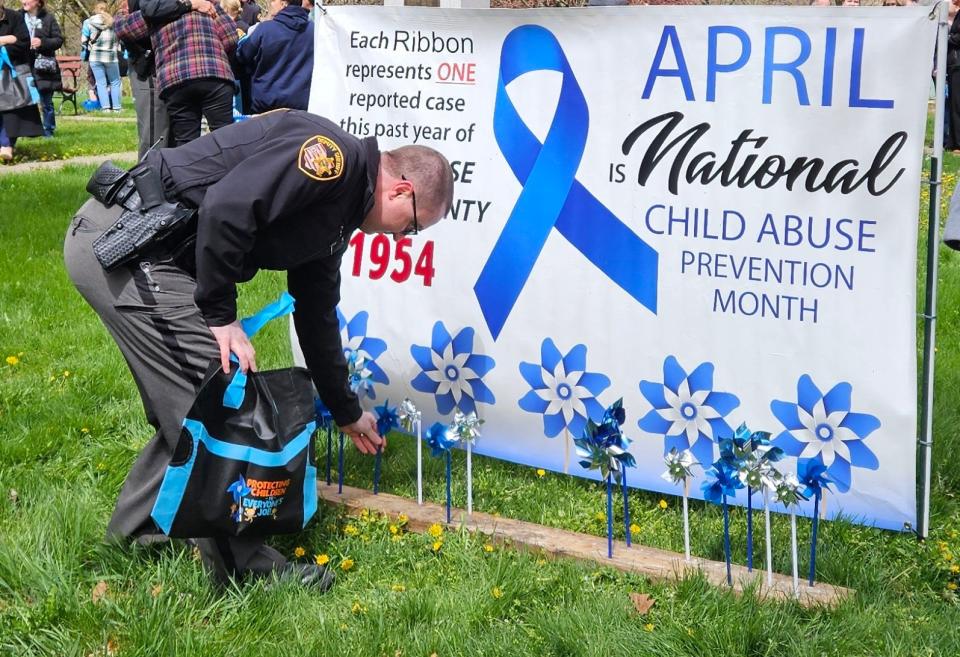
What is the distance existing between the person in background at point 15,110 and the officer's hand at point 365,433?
392 inches

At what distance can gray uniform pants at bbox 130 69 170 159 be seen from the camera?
911 cm

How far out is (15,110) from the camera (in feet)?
40.5

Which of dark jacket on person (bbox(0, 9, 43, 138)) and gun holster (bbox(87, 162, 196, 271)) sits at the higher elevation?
dark jacket on person (bbox(0, 9, 43, 138))

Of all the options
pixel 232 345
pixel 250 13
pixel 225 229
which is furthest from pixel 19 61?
pixel 225 229

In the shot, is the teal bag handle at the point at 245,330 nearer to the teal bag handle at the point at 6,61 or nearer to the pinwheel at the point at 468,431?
the pinwheel at the point at 468,431

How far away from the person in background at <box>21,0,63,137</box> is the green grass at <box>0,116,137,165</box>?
37 centimetres

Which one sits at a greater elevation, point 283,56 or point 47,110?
point 47,110

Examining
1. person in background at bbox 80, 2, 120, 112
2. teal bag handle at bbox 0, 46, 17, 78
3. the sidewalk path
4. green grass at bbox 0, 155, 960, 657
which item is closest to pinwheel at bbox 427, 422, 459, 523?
green grass at bbox 0, 155, 960, 657

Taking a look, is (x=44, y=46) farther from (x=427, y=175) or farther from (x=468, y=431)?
(x=427, y=175)

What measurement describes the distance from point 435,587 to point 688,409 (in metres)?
1.09

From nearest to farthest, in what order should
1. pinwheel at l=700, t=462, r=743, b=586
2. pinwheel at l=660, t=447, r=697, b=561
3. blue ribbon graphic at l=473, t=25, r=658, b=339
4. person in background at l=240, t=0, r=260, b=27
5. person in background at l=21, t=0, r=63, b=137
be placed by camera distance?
pinwheel at l=700, t=462, r=743, b=586 < pinwheel at l=660, t=447, r=697, b=561 < blue ribbon graphic at l=473, t=25, r=658, b=339 < person in background at l=21, t=0, r=63, b=137 < person in background at l=240, t=0, r=260, b=27

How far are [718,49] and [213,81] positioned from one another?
5.72 meters

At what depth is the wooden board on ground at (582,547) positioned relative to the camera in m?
3.31

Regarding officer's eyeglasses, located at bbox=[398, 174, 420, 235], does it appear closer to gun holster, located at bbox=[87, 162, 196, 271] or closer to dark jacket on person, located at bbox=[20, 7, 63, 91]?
gun holster, located at bbox=[87, 162, 196, 271]
